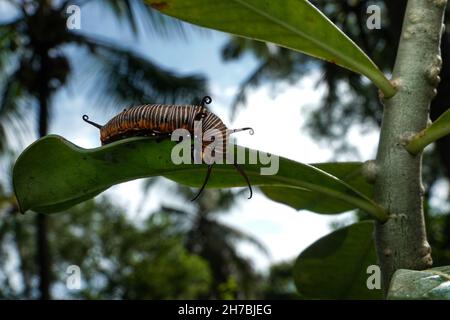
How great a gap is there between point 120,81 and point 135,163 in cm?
1001

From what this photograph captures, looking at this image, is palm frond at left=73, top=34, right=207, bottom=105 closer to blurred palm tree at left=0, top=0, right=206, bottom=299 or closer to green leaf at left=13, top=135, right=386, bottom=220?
blurred palm tree at left=0, top=0, right=206, bottom=299

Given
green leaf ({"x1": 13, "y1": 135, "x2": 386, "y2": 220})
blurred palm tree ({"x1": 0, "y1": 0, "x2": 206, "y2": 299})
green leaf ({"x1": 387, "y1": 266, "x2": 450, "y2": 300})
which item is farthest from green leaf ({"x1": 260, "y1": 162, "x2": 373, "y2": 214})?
blurred palm tree ({"x1": 0, "y1": 0, "x2": 206, "y2": 299})

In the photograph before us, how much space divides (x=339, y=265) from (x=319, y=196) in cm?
16

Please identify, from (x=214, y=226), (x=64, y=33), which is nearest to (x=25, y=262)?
(x=214, y=226)

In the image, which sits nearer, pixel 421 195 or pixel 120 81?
pixel 421 195

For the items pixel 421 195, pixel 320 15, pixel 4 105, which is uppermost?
pixel 4 105

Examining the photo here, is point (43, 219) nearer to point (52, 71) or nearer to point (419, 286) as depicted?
point (52, 71)

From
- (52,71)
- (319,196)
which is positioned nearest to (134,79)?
(52,71)

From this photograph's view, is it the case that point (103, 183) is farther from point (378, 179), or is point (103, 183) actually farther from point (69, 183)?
point (378, 179)

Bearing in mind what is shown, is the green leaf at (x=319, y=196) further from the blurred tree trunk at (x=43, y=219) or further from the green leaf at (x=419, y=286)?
the blurred tree trunk at (x=43, y=219)

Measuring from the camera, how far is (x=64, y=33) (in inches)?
405

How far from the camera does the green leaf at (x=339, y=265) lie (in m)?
1.39

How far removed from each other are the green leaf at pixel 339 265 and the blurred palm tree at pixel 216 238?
58.6ft

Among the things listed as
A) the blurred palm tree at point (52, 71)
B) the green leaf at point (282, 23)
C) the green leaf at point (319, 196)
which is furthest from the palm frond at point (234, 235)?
the green leaf at point (282, 23)
